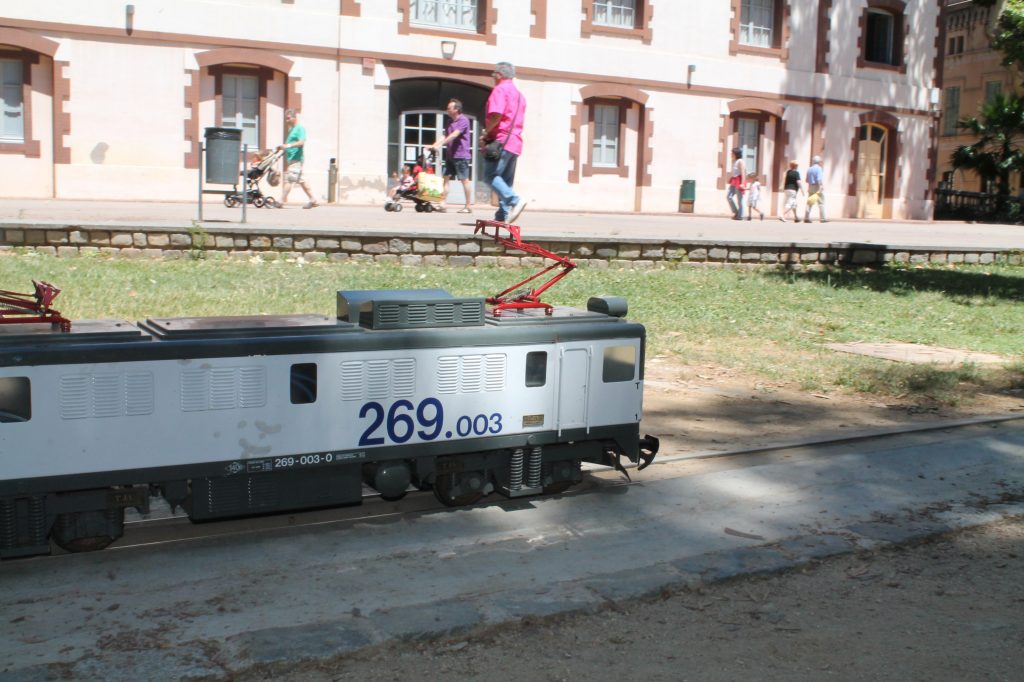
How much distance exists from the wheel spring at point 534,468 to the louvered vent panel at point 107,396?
2.67 meters

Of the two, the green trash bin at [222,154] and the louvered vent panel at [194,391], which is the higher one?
the green trash bin at [222,154]

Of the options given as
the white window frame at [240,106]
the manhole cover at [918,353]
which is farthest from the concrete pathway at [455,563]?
the white window frame at [240,106]

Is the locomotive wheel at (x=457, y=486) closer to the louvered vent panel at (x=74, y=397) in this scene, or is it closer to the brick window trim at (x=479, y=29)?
the louvered vent panel at (x=74, y=397)

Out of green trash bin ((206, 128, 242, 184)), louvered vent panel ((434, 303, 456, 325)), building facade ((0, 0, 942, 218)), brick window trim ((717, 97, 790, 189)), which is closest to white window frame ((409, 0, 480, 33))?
building facade ((0, 0, 942, 218))

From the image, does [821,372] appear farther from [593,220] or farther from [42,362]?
[593,220]

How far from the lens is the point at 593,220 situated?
77.0 ft

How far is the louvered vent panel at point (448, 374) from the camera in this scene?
23.2 feet

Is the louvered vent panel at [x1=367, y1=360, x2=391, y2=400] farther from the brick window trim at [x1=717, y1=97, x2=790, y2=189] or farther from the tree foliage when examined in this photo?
the tree foliage

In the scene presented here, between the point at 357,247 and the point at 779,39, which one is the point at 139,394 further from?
the point at 779,39

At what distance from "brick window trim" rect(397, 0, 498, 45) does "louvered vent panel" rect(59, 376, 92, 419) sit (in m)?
22.9

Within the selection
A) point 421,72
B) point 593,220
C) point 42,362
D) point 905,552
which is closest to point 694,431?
point 905,552

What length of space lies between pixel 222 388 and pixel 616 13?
26644 mm

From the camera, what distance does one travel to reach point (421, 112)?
2861 centimetres

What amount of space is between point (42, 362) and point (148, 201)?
19.6 metres
